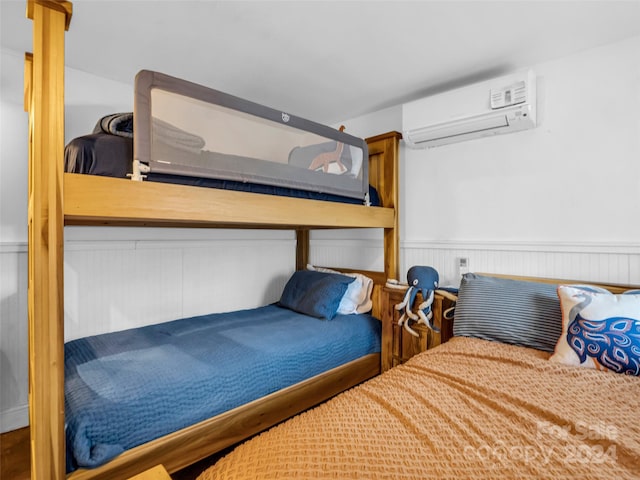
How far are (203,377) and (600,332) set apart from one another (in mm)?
1641

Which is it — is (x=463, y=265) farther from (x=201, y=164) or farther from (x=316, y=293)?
(x=201, y=164)

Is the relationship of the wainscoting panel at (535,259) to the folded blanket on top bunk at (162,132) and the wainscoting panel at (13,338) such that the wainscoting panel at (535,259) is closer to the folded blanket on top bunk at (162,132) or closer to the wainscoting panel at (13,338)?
the folded blanket on top bunk at (162,132)

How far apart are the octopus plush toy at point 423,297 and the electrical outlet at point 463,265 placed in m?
0.33

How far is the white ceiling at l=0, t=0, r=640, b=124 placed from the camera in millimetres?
1568

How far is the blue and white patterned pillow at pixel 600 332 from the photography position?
4.19 feet

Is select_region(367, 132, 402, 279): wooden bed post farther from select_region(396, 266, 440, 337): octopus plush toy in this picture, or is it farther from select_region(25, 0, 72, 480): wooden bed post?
select_region(25, 0, 72, 480): wooden bed post

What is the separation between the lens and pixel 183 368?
152 centimetres

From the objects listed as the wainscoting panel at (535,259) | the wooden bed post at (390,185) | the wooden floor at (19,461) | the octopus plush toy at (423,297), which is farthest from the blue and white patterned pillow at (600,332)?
the wooden floor at (19,461)

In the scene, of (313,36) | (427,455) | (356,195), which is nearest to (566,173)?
Result: (356,195)

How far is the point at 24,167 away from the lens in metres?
2.02

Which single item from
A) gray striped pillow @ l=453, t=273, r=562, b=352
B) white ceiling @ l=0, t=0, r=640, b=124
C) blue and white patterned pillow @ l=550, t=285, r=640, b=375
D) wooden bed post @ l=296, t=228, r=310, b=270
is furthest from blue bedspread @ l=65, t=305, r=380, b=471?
white ceiling @ l=0, t=0, r=640, b=124

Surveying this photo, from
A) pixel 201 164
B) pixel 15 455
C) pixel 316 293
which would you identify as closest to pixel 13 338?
pixel 15 455

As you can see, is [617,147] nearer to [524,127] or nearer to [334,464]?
[524,127]

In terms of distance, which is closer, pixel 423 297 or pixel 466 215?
pixel 423 297
